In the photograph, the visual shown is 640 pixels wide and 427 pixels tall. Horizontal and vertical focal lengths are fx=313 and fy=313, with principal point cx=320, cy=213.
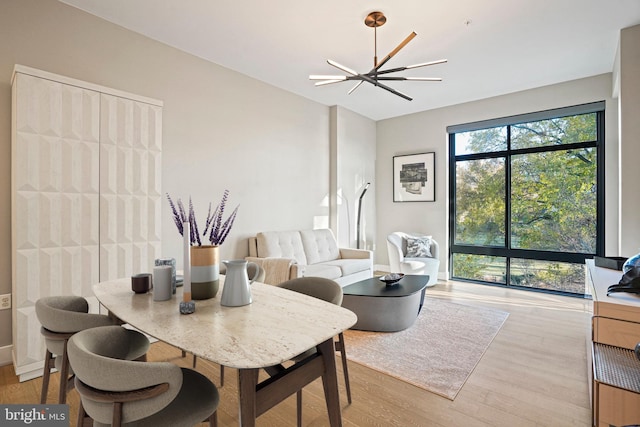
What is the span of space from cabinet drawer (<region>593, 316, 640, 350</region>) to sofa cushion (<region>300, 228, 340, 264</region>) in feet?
10.2

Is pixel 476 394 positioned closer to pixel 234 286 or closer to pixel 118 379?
pixel 234 286

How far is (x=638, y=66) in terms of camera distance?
3.00m

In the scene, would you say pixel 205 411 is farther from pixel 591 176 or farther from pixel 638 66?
pixel 591 176

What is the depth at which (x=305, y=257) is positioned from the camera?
171 inches

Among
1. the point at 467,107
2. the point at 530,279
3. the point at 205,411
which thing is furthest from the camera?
the point at 467,107

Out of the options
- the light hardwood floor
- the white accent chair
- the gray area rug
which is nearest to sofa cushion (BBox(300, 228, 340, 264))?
the white accent chair

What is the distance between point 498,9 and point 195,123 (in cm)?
312

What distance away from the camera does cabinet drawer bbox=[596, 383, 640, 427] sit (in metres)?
1.37

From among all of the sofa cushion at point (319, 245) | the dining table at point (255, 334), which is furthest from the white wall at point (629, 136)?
the dining table at point (255, 334)

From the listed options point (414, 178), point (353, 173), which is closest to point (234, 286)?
point (353, 173)

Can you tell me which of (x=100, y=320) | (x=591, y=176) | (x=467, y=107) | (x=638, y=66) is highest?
(x=467, y=107)

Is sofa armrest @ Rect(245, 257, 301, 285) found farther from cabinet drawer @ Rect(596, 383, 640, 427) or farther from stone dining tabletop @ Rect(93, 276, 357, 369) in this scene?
cabinet drawer @ Rect(596, 383, 640, 427)

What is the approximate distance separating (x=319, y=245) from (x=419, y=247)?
171 cm

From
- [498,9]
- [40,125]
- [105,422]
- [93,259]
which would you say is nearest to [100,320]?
[105,422]
